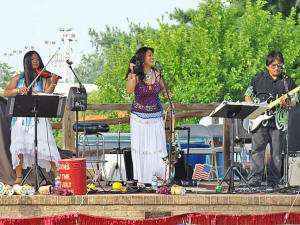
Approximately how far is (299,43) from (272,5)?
3981 millimetres

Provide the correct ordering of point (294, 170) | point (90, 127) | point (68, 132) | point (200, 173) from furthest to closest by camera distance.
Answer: point (68, 132)
point (90, 127)
point (200, 173)
point (294, 170)

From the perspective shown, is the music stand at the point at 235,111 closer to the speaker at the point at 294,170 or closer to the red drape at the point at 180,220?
the red drape at the point at 180,220

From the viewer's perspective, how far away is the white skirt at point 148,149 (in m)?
8.91

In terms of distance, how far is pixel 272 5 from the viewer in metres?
34.7

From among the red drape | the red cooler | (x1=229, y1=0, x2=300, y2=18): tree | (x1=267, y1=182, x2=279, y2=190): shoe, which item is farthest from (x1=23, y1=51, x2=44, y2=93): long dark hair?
(x1=229, y1=0, x2=300, y2=18): tree

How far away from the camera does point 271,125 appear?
881 cm

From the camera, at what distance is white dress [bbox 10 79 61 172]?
8750 mm

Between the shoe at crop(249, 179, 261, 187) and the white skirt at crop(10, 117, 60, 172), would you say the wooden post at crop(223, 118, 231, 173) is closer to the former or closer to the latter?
the shoe at crop(249, 179, 261, 187)

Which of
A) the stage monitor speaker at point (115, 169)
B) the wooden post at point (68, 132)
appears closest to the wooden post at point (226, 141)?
the stage monitor speaker at point (115, 169)

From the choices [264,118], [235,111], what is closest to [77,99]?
A: [235,111]

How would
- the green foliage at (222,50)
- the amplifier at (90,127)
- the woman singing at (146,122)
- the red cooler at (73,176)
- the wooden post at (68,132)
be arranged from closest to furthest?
the red cooler at (73,176) → the woman singing at (146,122) → the amplifier at (90,127) → the wooden post at (68,132) → the green foliage at (222,50)

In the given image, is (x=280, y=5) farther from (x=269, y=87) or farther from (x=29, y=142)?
(x=29, y=142)

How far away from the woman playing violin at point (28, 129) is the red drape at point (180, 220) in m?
1.59

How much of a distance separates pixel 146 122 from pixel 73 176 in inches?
66.6
